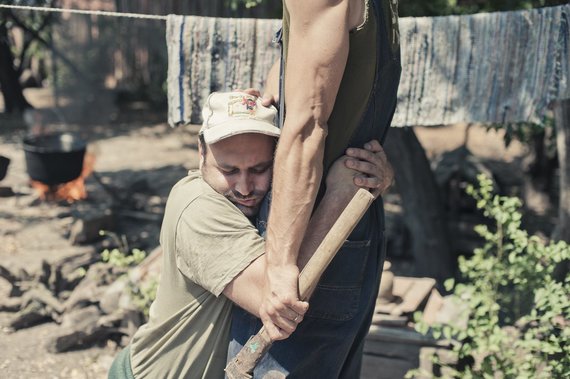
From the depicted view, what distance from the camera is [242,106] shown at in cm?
205

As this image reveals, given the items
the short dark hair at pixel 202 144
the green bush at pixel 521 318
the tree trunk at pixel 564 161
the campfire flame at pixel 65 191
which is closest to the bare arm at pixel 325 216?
the short dark hair at pixel 202 144

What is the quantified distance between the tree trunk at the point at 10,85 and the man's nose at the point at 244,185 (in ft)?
41.3

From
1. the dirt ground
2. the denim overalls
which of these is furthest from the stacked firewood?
the denim overalls

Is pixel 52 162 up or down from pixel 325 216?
down

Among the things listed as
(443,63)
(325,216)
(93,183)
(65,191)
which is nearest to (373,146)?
(325,216)

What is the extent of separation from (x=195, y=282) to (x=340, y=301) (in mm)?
440

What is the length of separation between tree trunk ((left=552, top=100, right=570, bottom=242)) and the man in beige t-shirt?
3722 millimetres

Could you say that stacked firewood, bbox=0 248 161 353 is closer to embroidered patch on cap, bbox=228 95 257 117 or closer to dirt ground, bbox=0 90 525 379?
dirt ground, bbox=0 90 525 379

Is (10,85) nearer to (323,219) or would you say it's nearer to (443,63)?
(443,63)

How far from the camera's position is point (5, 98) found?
1376 centimetres

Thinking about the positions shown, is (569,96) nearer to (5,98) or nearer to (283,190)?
(283,190)

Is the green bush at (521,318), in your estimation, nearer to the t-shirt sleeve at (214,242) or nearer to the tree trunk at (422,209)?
the t-shirt sleeve at (214,242)

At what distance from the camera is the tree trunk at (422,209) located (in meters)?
6.48

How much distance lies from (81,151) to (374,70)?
6600 millimetres
